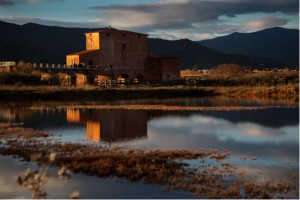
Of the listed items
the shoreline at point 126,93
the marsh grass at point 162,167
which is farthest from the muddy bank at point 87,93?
the marsh grass at point 162,167

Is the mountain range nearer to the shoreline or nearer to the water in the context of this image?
the shoreline

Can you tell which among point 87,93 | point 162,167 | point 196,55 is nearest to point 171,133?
point 162,167

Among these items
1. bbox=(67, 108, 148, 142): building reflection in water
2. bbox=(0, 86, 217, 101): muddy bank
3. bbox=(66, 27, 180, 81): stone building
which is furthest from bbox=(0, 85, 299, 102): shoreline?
bbox=(67, 108, 148, 142): building reflection in water

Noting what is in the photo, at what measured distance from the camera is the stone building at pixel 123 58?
2360 inches

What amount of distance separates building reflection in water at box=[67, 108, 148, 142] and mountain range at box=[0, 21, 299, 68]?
104m

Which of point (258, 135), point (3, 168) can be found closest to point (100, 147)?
point (3, 168)

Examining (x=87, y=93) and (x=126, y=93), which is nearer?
(x=87, y=93)

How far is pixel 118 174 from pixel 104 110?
66.9 feet

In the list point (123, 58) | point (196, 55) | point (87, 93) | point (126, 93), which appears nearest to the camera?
point (87, 93)

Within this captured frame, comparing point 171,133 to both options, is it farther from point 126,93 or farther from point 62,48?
point 62,48

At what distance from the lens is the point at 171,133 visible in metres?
22.7

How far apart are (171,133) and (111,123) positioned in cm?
513

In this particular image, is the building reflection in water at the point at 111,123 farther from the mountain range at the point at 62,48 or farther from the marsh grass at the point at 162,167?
the mountain range at the point at 62,48

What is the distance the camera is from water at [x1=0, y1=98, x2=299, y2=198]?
41.8 ft
